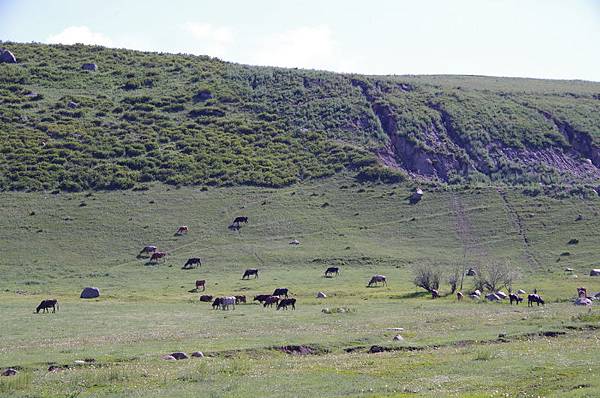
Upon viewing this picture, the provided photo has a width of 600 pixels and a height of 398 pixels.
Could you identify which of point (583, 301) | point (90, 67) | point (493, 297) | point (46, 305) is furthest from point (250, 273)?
point (90, 67)

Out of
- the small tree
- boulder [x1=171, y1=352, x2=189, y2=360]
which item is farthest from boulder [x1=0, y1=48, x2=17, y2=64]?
boulder [x1=171, y1=352, x2=189, y2=360]

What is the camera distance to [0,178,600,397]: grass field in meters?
24.7

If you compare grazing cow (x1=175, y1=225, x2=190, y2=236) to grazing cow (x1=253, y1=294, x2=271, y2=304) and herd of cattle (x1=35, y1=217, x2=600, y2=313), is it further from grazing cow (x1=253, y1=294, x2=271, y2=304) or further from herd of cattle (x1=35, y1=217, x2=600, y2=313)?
grazing cow (x1=253, y1=294, x2=271, y2=304)

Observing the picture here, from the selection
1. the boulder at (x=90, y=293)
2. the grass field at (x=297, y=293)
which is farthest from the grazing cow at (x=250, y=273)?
the boulder at (x=90, y=293)

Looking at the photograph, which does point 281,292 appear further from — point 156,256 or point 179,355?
point 179,355

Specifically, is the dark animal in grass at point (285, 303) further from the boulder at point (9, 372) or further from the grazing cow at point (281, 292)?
the boulder at point (9, 372)

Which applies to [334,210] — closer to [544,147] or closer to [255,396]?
[544,147]

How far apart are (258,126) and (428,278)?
57.0 meters

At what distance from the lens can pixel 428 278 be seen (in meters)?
59.1

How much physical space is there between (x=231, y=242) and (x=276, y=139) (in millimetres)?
33700

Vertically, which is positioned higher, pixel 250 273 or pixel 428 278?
pixel 428 278

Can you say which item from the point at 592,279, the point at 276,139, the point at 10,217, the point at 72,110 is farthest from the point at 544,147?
the point at 10,217

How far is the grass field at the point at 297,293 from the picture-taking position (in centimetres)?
2473

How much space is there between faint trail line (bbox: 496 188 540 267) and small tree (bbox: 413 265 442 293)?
1607cm
